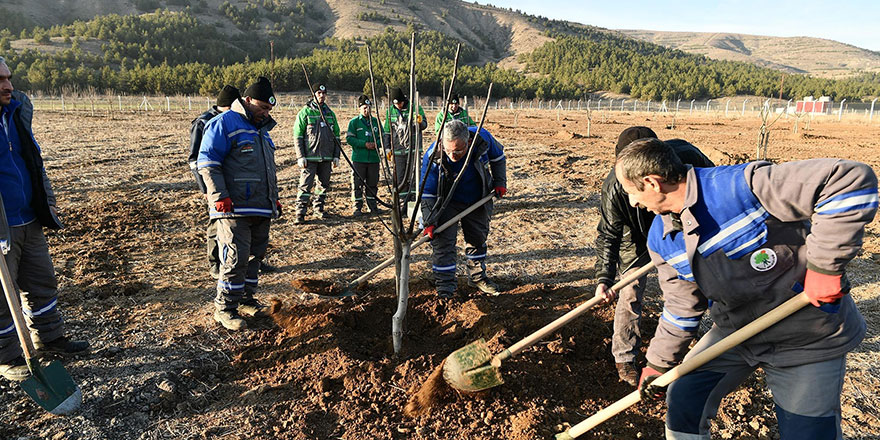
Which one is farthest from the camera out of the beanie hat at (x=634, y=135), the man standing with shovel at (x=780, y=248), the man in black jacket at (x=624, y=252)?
the man in black jacket at (x=624, y=252)

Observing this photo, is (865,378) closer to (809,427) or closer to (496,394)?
(809,427)

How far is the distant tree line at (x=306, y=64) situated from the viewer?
43.9 meters

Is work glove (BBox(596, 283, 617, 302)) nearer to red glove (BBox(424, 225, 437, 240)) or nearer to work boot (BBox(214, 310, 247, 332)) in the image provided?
red glove (BBox(424, 225, 437, 240))

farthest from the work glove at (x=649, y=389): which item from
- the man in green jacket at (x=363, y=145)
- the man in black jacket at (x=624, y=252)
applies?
the man in green jacket at (x=363, y=145)

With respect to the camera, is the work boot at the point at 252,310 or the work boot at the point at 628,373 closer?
the work boot at the point at 628,373

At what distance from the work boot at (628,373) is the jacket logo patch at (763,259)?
167 cm

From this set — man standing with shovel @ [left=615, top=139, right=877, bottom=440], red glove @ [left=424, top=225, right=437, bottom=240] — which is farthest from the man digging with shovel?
man standing with shovel @ [left=615, top=139, right=877, bottom=440]

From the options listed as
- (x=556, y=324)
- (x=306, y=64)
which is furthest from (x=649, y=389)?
(x=306, y=64)

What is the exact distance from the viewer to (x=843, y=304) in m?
1.83

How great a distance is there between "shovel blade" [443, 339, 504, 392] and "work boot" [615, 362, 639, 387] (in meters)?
1.03

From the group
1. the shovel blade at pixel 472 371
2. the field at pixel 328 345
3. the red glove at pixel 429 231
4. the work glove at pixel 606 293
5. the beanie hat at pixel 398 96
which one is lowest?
the field at pixel 328 345

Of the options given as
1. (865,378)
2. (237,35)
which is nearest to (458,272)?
(865,378)

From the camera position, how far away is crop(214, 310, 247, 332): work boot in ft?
12.7

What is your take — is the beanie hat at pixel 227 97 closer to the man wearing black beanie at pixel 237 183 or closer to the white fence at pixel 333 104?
the man wearing black beanie at pixel 237 183
